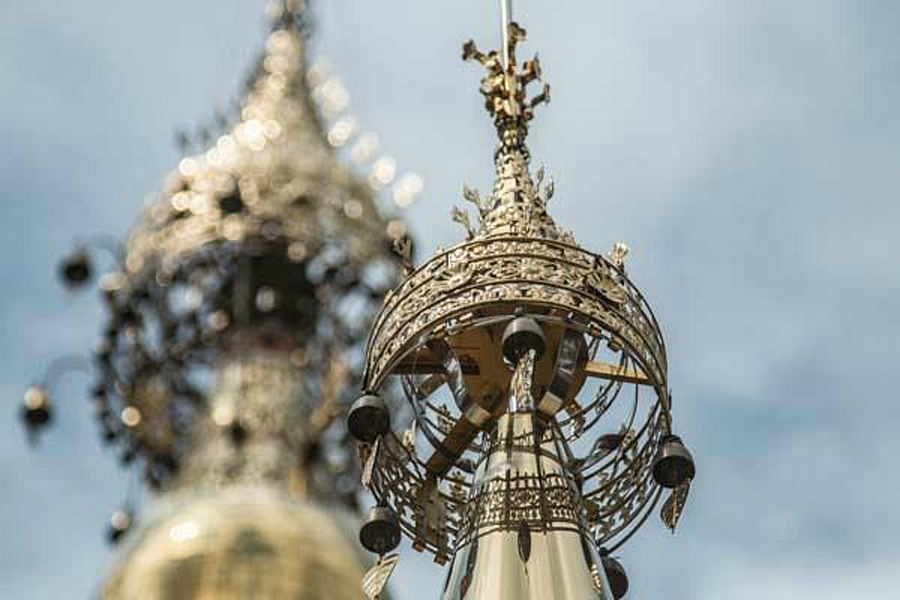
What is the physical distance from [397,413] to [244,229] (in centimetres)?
881

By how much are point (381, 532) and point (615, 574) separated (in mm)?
859

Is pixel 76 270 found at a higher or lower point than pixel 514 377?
higher

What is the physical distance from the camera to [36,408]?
1575cm

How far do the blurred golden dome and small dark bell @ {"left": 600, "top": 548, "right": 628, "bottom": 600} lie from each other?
972 cm

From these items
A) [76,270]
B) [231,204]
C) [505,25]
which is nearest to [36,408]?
[76,270]

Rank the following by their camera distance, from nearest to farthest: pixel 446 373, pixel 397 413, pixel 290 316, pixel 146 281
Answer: pixel 446 373 → pixel 397 413 → pixel 146 281 → pixel 290 316

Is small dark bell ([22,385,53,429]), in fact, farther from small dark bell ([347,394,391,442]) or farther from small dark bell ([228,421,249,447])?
small dark bell ([347,394,391,442])

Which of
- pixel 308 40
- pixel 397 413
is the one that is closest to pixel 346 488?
pixel 308 40

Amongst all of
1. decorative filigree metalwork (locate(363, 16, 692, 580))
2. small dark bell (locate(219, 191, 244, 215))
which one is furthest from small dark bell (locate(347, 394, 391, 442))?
small dark bell (locate(219, 191, 244, 215))

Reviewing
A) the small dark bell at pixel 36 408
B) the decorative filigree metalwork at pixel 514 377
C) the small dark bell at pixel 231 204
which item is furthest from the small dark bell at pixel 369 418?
the small dark bell at pixel 231 204

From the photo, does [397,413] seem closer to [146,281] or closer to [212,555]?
[212,555]

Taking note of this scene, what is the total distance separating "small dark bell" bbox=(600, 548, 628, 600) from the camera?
6.49m

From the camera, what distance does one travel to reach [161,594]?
15.7 meters

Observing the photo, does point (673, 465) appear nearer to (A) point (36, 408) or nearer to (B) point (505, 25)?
(B) point (505, 25)
